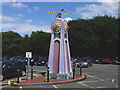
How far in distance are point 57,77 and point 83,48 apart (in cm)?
3131

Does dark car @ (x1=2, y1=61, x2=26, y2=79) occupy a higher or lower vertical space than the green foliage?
lower

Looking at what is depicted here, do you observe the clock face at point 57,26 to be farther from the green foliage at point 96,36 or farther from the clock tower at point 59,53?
the green foliage at point 96,36

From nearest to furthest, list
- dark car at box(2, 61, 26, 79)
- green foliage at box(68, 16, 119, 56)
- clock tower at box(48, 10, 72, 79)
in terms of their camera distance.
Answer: clock tower at box(48, 10, 72, 79) → dark car at box(2, 61, 26, 79) → green foliage at box(68, 16, 119, 56)

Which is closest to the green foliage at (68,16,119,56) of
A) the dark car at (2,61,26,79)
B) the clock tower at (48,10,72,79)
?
the dark car at (2,61,26,79)

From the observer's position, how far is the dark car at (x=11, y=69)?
1568 centimetres

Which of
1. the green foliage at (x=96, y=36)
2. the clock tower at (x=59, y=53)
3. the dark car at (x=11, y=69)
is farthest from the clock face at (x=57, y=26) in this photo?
the green foliage at (x=96, y=36)

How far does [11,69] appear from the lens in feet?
53.8

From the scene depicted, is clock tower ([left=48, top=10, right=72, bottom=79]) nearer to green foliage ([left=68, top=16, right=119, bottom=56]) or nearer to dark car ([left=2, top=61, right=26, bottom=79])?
dark car ([left=2, top=61, right=26, bottom=79])

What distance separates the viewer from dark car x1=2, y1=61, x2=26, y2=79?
15.7 metres

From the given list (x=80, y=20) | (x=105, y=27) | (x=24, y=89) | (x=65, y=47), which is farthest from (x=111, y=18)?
(x=24, y=89)

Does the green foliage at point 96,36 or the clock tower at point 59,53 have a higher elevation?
the green foliage at point 96,36

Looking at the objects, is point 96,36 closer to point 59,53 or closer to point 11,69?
point 59,53

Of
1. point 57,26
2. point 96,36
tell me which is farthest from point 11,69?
point 96,36

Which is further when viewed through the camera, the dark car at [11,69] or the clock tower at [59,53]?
the dark car at [11,69]
